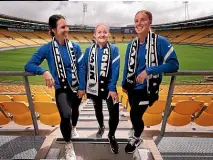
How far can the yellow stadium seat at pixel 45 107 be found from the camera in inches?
121

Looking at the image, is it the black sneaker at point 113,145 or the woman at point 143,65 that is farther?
the black sneaker at point 113,145

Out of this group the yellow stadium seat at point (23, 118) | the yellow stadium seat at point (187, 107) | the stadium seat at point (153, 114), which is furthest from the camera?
the stadium seat at point (153, 114)

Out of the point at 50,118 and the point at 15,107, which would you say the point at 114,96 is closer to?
the point at 50,118

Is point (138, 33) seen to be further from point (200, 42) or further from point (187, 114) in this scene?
point (200, 42)

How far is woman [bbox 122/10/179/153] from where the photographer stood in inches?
90.3

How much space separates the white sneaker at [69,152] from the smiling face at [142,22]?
4.71ft

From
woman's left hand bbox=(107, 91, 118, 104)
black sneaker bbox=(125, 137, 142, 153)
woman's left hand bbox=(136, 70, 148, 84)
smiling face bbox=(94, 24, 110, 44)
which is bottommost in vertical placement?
black sneaker bbox=(125, 137, 142, 153)

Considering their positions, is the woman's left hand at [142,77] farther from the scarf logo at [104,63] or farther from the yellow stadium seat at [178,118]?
the yellow stadium seat at [178,118]

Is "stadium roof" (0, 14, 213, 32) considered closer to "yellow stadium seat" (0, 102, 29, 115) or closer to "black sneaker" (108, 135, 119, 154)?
"yellow stadium seat" (0, 102, 29, 115)

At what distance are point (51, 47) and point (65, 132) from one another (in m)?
0.96

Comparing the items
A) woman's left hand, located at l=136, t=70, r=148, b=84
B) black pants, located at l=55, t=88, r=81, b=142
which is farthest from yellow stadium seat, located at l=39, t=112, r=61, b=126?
woman's left hand, located at l=136, t=70, r=148, b=84

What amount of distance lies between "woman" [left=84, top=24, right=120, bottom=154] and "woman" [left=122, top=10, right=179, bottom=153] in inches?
6.2

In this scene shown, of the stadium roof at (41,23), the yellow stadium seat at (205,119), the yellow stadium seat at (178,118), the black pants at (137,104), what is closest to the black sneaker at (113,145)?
the black pants at (137,104)

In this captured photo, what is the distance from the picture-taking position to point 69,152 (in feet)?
7.86
